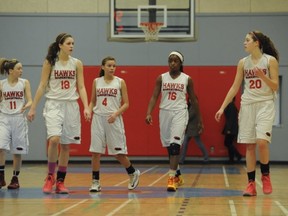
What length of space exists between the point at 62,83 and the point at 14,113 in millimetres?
1444

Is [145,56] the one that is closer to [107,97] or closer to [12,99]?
[12,99]

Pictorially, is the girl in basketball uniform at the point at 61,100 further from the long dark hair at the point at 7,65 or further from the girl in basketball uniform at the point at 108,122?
the long dark hair at the point at 7,65

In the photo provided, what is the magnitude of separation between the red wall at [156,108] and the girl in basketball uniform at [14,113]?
8901mm

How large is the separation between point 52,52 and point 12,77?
4.32 ft

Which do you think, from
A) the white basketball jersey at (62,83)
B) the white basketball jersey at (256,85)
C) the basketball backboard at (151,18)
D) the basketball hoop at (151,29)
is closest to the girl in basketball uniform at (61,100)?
the white basketball jersey at (62,83)

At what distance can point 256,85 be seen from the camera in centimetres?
992

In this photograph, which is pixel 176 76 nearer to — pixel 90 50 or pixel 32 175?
pixel 32 175

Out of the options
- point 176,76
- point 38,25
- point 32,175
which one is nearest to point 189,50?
point 38,25

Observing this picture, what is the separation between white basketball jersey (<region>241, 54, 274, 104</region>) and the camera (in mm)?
9867

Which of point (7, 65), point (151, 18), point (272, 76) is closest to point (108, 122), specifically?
point (7, 65)

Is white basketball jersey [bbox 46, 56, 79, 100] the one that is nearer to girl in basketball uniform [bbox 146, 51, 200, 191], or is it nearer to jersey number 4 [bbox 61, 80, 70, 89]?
jersey number 4 [bbox 61, 80, 70, 89]

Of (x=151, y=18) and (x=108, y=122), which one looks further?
(x=151, y=18)

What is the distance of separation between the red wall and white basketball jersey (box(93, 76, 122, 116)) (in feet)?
31.4

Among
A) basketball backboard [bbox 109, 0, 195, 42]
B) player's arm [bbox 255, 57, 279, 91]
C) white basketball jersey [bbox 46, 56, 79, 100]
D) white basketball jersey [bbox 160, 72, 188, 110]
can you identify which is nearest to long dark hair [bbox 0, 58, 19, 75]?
white basketball jersey [bbox 46, 56, 79, 100]
